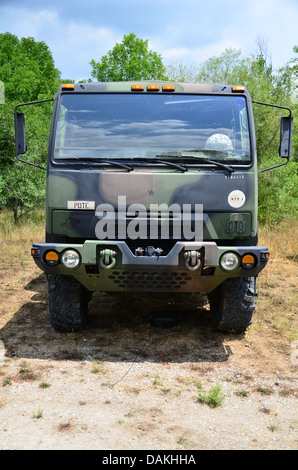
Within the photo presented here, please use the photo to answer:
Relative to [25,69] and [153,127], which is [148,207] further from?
[25,69]

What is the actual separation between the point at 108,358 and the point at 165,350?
605 millimetres

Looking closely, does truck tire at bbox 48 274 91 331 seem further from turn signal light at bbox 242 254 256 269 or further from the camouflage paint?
turn signal light at bbox 242 254 256 269

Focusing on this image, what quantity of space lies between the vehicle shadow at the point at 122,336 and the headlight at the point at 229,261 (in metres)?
0.95

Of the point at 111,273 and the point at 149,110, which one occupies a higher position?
the point at 149,110

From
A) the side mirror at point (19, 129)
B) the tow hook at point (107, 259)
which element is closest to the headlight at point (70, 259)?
the tow hook at point (107, 259)

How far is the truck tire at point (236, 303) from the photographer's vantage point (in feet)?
15.9

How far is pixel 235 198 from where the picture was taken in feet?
14.3

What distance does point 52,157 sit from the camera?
448 centimetres

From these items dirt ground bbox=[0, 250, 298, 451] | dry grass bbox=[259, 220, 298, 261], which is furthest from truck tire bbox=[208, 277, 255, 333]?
dry grass bbox=[259, 220, 298, 261]

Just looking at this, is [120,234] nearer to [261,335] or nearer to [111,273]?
[111,273]

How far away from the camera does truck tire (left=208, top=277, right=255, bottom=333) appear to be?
4.84 metres

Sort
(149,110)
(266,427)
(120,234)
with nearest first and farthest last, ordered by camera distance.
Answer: (266,427) → (120,234) → (149,110)

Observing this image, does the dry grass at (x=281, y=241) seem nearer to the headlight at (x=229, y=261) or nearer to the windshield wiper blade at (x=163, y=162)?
the headlight at (x=229, y=261)
